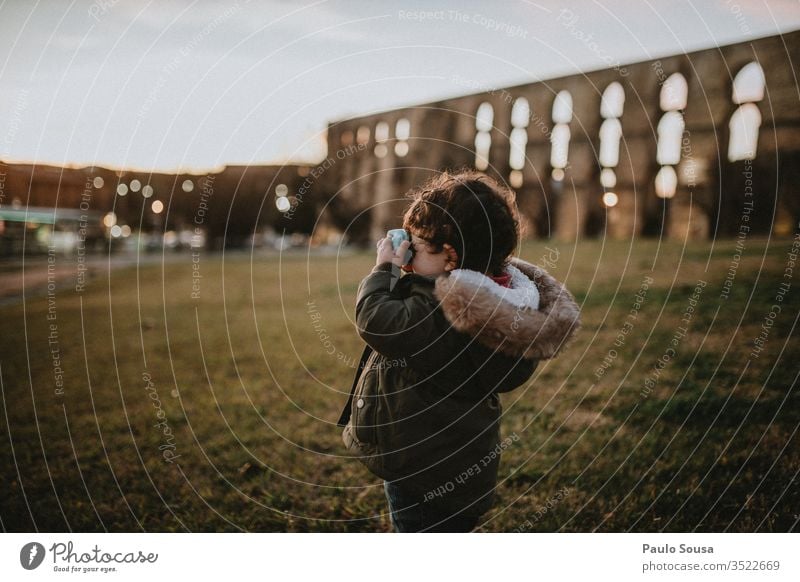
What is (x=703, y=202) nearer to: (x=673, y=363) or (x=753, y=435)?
(x=673, y=363)

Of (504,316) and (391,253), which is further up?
(391,253)

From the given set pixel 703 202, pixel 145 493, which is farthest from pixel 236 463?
pixel 703 202

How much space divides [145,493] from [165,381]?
1858mm

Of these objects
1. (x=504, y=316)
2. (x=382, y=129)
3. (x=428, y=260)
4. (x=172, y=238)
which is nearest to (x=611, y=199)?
(x=382, y=129)

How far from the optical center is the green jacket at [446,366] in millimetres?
1422

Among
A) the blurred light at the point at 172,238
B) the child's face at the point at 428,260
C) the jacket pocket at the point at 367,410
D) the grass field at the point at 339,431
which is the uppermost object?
the blurred light at the point at 172,238

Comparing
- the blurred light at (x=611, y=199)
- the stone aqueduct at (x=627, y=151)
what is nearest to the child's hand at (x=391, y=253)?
the stone aqueduct at (x=627, y=151)

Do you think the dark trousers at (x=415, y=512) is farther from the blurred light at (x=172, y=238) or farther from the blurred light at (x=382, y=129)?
the blurred light at (x=172, y=238)

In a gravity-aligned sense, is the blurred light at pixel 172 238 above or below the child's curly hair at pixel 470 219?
above

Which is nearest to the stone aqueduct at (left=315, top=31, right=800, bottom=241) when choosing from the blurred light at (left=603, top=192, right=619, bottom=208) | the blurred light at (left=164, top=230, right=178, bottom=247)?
the blurred light at (left=603, top=192, right=619, bottom=208)

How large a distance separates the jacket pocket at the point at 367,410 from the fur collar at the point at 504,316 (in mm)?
330

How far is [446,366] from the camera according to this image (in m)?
1.48

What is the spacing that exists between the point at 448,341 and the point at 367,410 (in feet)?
1.07

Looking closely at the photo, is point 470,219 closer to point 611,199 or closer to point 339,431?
point 339,431
